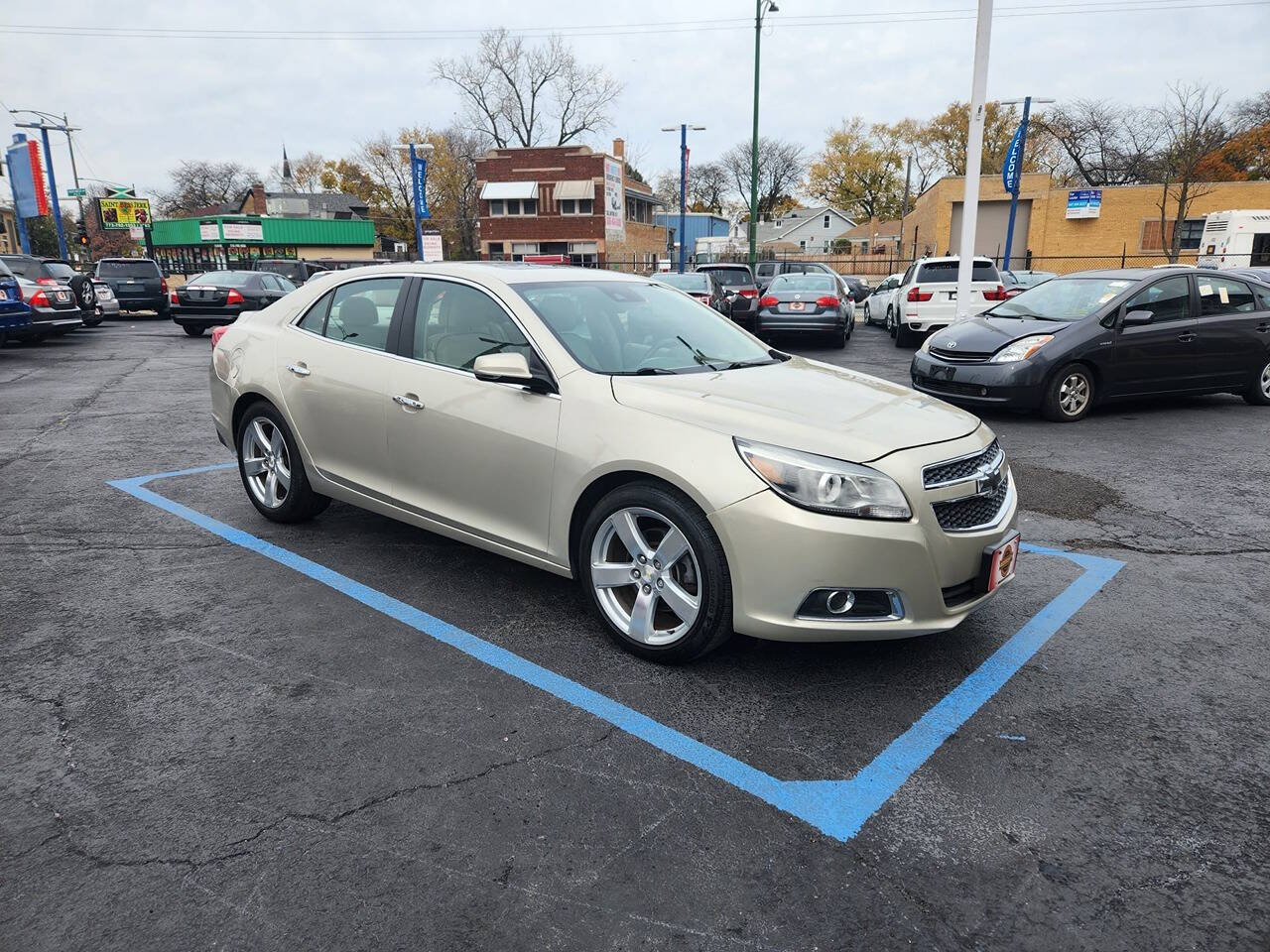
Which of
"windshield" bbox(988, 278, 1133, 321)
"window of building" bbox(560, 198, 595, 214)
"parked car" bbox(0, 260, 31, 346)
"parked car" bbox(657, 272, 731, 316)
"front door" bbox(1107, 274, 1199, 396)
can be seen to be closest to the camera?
"front door" bbox(1107, 274, 1199, 396)

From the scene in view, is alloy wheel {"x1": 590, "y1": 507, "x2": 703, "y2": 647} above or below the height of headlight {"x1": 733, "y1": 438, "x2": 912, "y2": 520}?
below

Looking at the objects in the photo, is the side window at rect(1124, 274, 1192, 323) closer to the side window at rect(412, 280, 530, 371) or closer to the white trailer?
the side window at rect(412, 280, 530, 371)

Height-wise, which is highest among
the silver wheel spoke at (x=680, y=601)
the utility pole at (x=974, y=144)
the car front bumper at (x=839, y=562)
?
the utility pole at (x=974, y=144)

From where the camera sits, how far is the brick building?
49.9 meters

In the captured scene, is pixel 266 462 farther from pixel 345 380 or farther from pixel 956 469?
pixel 956 469

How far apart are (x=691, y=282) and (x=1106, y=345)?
10424 millimetres

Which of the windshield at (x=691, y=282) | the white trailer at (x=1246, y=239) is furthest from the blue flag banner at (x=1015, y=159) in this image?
the windshield at (x=691, y=282)

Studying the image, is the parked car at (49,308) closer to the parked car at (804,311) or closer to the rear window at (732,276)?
the parked car at (804,311)

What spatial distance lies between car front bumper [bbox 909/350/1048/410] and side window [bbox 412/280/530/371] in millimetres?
6277

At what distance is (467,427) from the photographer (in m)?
4.03

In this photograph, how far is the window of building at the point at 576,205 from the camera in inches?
1980

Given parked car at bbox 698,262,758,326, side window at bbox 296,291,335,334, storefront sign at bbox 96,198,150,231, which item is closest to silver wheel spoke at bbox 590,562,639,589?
side window at bbox 296,291,335,334

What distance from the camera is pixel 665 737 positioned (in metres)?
3.06

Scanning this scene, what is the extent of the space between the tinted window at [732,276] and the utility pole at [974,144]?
9.94 m
